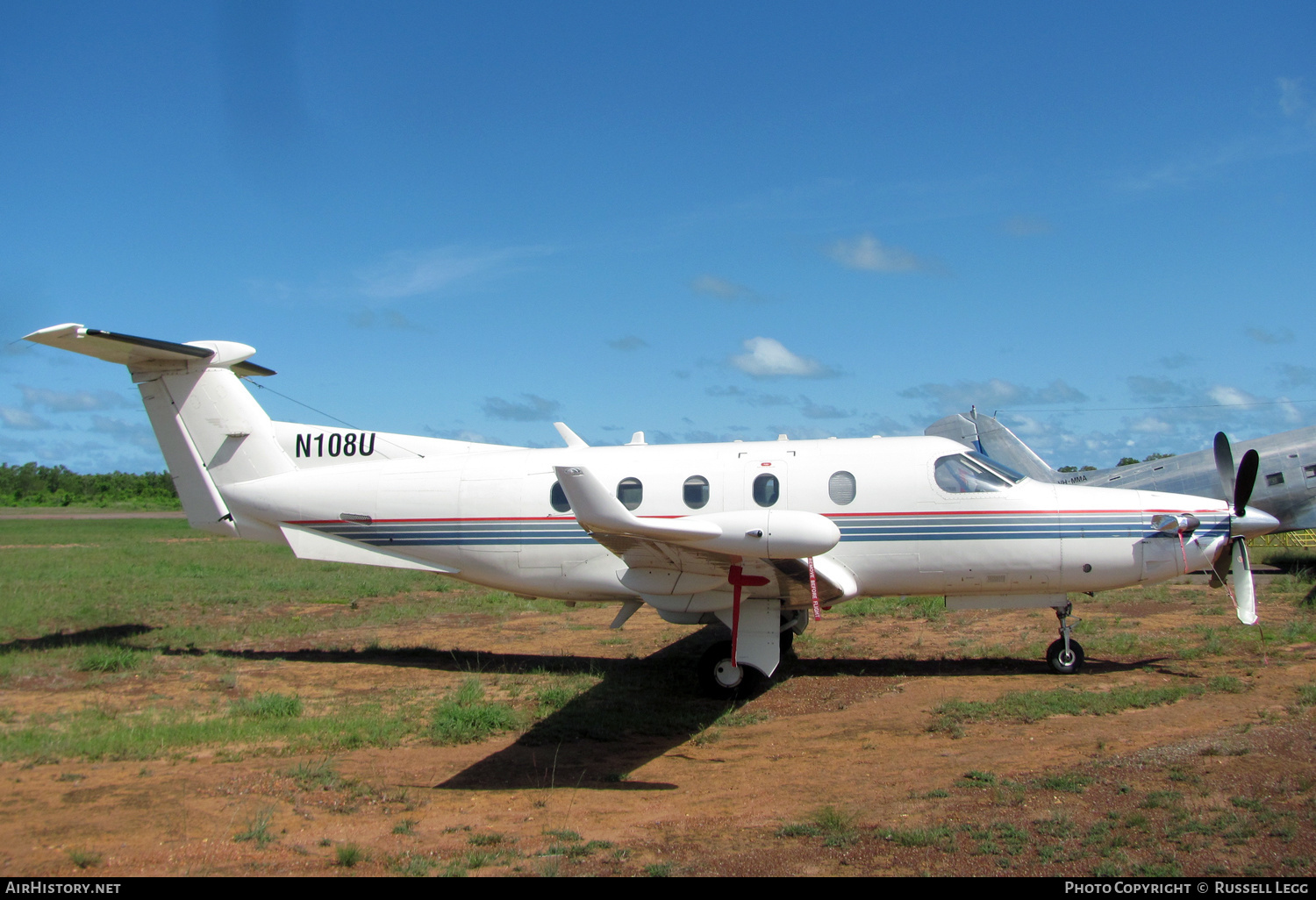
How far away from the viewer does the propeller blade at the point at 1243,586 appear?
398 inches

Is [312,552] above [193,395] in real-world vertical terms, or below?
below

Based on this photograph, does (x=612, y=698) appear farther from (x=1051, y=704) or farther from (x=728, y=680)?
(x=1051, y=704)

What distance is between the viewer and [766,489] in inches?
413

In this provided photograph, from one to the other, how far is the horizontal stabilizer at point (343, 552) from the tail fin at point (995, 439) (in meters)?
11.9

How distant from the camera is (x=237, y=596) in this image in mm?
18156

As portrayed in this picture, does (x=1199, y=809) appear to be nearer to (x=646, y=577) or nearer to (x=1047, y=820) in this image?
(x=1047, y=820)

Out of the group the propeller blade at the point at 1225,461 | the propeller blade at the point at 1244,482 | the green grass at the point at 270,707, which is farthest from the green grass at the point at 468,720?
the propeller blade at the point at 1225,461

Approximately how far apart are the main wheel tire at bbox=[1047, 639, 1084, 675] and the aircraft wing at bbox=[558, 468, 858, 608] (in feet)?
8.65

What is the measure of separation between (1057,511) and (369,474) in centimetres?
881

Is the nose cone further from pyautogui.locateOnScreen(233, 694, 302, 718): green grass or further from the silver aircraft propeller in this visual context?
pyautogui.locateOnScreen(233, 694, 302, 718): green grass

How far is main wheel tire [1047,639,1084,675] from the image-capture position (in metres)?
10.5

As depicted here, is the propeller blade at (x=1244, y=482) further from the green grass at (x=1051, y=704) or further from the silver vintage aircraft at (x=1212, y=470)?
the silver vintage aircraft at (x=1212, y=470)

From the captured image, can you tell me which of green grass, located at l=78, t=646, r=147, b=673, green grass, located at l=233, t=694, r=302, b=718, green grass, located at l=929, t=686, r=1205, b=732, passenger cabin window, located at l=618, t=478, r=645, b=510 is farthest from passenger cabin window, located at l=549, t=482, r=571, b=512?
green grass, located at l=78, t=646, r=147, b=673

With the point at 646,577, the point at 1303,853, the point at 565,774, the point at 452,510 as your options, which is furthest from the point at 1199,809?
the point at 452,510
